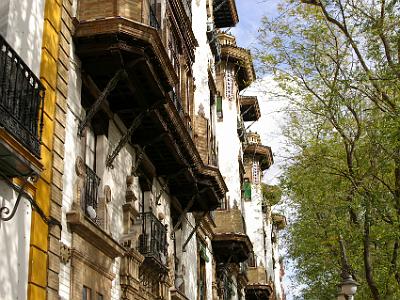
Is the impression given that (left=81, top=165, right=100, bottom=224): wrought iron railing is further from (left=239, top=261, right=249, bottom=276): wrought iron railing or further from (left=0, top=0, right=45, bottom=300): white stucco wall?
(left=239, top=261, right=249, bottom=276): wrought iron railing

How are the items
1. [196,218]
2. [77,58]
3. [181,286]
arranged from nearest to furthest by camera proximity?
1. [77,58]
2. [181,286]
3. [196,218]

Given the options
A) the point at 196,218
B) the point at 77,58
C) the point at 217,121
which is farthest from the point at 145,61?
the point at 217,121

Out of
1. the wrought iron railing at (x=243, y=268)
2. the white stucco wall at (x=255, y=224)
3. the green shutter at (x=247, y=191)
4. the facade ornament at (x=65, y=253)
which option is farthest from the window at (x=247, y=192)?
the facade ornament at (x=65, y=253)

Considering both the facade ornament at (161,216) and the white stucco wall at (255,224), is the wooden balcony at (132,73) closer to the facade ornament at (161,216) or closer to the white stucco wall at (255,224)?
the facade ornament at (161,216)

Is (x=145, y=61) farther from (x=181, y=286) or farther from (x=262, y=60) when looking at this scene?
(x=181, y=286)

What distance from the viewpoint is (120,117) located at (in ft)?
52.6

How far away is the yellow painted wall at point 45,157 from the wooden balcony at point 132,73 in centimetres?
120

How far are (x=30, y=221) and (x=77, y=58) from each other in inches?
172

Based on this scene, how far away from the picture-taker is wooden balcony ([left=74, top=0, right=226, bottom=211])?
44.5ft

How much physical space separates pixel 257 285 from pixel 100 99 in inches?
1125

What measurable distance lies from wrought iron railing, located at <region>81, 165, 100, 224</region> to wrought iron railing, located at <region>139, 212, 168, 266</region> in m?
3.21

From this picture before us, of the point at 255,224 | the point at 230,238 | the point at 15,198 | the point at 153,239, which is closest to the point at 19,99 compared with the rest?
the point at 15,198

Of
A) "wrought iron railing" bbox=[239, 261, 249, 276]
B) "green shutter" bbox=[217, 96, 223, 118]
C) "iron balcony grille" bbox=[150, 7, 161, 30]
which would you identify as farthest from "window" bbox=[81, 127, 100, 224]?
"wrought iron railing" bbox=[239, 261, 249, 276]

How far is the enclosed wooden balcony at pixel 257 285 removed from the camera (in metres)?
40.2
